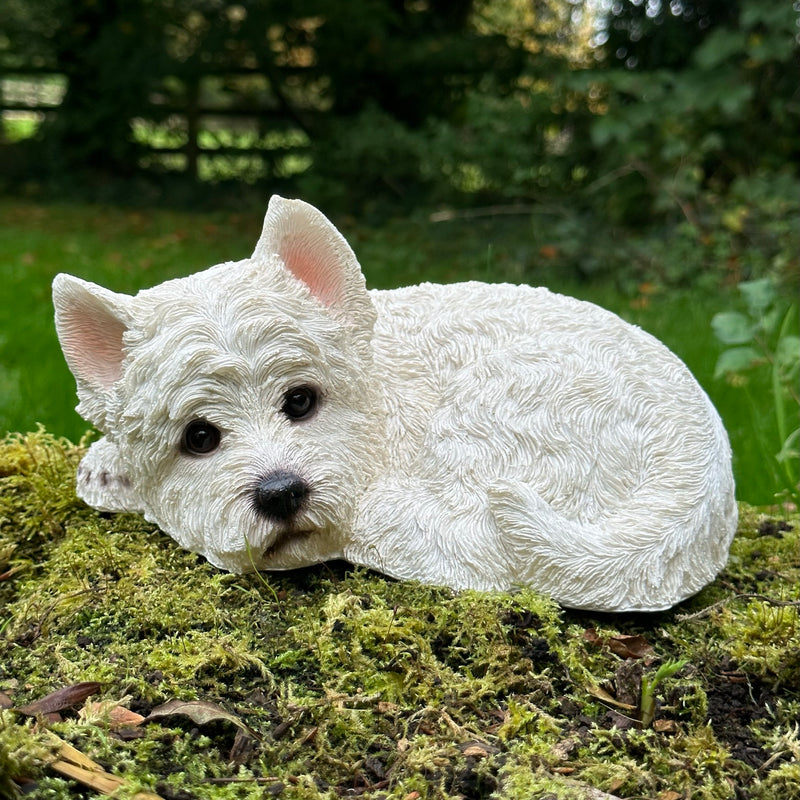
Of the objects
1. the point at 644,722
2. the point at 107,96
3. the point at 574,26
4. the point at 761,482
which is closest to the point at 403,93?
the point at 574,26

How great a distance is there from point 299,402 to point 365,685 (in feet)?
2.88

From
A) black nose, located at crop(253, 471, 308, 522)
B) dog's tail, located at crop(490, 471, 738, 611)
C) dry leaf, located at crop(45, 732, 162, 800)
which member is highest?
black nose, located at crop(253, 471, 308, 522)

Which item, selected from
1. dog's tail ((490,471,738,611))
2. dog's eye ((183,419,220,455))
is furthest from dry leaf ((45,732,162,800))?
dog's tail ((490,471,738,611))

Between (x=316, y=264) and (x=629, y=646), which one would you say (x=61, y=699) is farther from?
(x=629, y=646)

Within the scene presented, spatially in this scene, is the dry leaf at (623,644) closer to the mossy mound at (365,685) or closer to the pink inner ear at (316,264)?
the mossy mound at (365,685)

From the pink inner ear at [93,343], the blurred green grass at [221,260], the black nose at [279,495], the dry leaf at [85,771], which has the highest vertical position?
the pink inner ear at [93,343]

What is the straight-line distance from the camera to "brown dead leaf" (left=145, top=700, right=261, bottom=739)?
227 cm

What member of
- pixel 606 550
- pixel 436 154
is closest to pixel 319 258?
pixel 606 550

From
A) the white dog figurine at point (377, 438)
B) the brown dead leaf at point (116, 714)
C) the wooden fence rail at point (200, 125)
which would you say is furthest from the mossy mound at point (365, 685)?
the wooden fence rail at point (200, 125)

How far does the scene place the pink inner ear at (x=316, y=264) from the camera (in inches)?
115

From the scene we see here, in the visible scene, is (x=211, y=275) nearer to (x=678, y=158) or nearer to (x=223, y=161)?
(x=678, y=158)

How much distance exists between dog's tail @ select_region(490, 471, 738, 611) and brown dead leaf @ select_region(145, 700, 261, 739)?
3.13 feet

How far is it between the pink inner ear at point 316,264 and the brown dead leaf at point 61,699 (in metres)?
1.33

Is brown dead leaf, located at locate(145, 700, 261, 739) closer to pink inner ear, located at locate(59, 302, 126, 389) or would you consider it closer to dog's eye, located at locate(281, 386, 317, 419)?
dog's eye, located at locate(281, 386, 317, 419)
